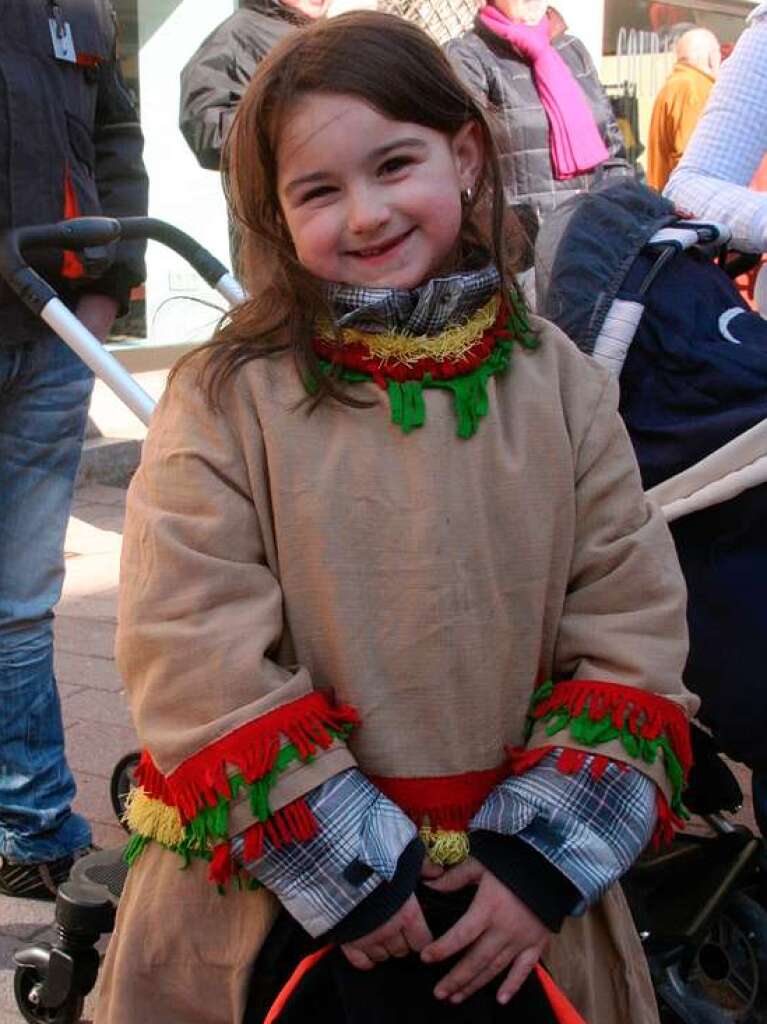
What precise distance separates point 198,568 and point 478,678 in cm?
35

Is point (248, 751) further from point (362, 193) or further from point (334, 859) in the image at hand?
point (362, 193)

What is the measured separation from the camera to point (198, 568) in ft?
5.30

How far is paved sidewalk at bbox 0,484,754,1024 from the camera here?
309 cm

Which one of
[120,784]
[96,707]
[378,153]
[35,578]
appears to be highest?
[378,153]

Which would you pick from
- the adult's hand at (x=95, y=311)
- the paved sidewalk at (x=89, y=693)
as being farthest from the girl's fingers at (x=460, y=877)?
the adult's hand at (x=95, y=311)

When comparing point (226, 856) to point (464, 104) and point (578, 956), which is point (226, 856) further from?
point (464, 104)

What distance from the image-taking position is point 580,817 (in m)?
1.65

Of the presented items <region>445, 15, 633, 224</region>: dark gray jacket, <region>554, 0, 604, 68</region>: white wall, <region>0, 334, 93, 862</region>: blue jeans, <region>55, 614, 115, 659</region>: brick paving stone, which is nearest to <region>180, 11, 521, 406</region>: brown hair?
<region>0, 334, 93, 862</region>: blue jeans

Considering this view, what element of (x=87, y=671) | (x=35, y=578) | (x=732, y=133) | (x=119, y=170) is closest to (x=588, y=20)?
(x=87, y=671)

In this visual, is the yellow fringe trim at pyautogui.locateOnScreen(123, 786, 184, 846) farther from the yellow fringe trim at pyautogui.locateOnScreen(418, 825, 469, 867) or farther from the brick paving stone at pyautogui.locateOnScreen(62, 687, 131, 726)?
the brick paving stone at pyautogui.locateOnScreen(62, 687, 131, 726)

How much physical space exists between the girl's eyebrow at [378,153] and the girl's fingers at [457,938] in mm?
867

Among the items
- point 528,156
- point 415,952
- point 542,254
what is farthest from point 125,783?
point 528,156

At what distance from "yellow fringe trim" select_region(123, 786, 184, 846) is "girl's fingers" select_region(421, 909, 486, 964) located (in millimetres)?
304

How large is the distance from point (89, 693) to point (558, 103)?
238cm
